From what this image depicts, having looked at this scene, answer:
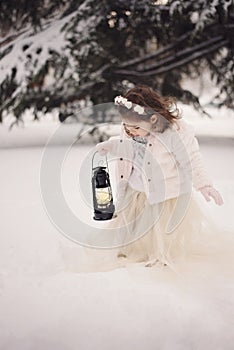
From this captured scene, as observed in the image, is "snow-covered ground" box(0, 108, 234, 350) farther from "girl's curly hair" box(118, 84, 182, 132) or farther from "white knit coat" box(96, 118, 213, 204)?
"girl's curly hair" box(118, 84, 182, 132)

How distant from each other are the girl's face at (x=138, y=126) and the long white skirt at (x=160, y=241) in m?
0.10

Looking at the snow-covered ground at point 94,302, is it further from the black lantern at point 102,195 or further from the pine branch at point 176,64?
the pine branch at point 176,64

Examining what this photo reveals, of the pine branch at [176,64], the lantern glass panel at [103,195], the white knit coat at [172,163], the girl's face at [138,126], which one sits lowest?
the lantern glass panel at [103,195]

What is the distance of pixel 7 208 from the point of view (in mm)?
1242

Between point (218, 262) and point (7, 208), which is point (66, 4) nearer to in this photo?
point (7, 208)

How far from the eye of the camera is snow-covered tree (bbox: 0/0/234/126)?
204 cm

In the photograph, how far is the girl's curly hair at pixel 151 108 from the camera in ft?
2.86

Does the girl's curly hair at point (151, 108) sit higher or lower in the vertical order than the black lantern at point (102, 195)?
higher

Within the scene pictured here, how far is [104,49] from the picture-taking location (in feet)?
6.90

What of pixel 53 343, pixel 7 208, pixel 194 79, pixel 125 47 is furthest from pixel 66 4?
pixel 53 343

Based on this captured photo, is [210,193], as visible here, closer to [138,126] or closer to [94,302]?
[138,126]

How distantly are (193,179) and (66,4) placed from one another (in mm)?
1430

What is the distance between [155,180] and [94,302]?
0.79ft

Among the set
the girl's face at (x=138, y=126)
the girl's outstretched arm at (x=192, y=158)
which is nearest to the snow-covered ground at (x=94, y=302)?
the girl's outstretched arm at (x=192, y=158)
